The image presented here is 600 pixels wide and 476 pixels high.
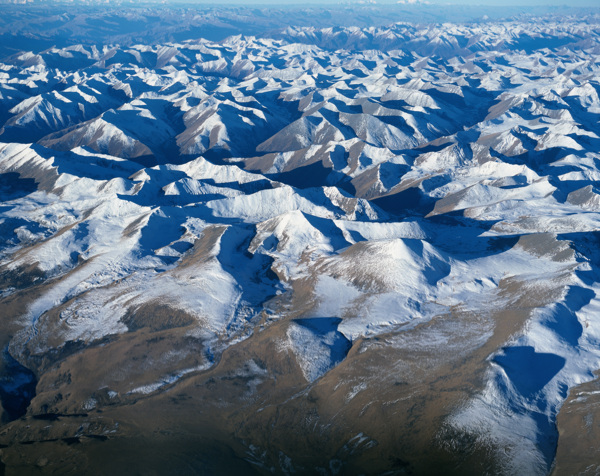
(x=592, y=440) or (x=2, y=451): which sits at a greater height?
(x=592, y=440)

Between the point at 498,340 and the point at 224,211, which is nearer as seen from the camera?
the point at 498,340

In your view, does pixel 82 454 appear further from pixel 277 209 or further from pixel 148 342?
pixel 277 209

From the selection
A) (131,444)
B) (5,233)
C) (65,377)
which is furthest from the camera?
(5,233)

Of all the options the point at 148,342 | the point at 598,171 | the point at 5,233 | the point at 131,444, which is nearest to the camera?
the point at 131,444

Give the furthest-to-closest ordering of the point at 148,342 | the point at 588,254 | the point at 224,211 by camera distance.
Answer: the point at 224,211 < the point at 588,254 < the point at 148,342

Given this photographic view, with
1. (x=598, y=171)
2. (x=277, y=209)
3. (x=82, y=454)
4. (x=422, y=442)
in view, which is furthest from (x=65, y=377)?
(x=598, y=171)

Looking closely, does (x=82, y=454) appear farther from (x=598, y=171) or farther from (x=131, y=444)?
(x=598, y=171)

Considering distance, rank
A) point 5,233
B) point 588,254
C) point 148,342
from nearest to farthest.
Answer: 1. point 148,342
2. point 588,254
3. point 5,233

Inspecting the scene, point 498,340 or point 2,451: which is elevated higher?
point 498,340

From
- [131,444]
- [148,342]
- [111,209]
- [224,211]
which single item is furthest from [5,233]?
[131,444]
